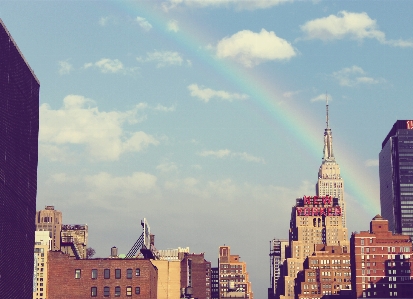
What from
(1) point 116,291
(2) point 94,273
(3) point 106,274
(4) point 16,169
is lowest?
(1) point 116,291

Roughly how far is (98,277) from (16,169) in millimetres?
31391

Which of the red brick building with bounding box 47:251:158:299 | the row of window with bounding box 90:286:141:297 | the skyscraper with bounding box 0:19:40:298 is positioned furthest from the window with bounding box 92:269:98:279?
the skyscraper with bounding box 0:19:40:298

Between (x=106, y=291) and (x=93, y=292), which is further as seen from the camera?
(x=106, y=291)

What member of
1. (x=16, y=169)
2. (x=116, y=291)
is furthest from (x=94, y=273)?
(x=16, y=169)

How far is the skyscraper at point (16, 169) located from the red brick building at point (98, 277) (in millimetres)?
7021

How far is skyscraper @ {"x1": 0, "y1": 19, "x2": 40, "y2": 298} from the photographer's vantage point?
15212cm

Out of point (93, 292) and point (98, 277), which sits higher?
point (98, 277)

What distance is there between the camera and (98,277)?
186 m

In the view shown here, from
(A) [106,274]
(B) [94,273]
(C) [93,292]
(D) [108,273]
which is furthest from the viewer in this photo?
(D) [108,273]

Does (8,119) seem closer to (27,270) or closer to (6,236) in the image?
(6,236)

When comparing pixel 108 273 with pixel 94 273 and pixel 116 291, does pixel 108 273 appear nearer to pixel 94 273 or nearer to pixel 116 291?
pixel 94 273

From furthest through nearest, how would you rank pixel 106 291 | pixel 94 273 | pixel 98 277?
pixel 106 291
pixel 98 277
pixel 94 273

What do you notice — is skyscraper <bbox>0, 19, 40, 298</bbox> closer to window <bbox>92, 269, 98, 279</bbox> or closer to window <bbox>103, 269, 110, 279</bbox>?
window <bbox>92, 269, 98, 279</bbox>

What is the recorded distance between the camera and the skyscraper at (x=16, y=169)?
15212 centimetres
